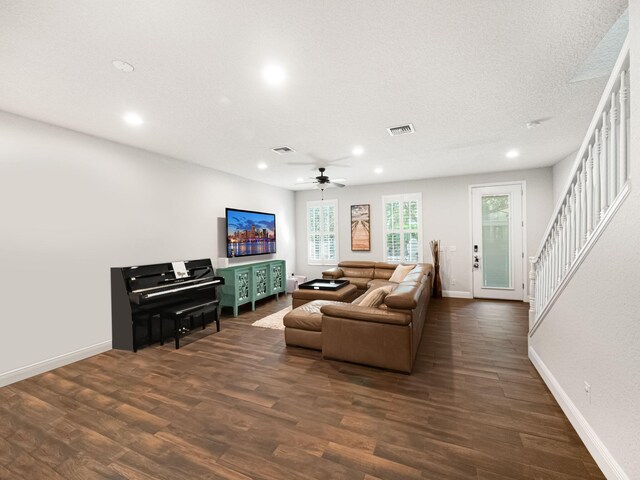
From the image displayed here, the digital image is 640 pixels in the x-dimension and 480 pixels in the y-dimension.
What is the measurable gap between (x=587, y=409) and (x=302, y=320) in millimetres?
2647

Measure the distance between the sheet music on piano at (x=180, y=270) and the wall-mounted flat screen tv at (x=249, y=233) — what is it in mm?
1001

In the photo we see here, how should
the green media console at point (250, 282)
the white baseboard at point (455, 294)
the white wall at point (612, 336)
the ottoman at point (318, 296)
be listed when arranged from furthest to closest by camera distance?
the white baseboard at point (455, 294), the green media console at point (250, 282), the ottoman at point (318, 296), the white wall at point (612, 336)

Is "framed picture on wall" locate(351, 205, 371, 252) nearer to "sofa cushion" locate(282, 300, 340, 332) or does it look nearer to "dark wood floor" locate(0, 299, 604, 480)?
"sofa cushion" locate(282, 300, 340, 332)

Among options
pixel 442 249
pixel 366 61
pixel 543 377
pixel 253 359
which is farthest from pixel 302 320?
pixel 442 249

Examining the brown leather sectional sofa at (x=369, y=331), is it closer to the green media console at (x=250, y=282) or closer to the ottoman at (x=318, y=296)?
the ottoman at (x=318, y=296)

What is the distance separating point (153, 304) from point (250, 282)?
191 centimetres

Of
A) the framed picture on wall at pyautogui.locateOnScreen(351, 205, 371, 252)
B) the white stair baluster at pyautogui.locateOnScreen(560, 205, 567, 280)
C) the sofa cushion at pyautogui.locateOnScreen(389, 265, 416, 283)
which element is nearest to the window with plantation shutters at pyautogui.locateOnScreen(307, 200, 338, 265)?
the framed picture on wall at pyautogui.locateOnScreen(351, 205, 371, 252)

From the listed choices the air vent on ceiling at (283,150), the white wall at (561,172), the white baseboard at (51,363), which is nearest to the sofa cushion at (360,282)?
Result: the air vent on ceiling at (283,150)

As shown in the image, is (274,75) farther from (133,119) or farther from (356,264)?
(356,264)

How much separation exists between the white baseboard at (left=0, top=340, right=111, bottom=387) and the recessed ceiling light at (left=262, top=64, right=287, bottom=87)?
3.90 m

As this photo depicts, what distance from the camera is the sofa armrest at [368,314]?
9.20 ft

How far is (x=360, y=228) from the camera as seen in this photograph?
7207 mm

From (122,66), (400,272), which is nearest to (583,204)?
(122,66)

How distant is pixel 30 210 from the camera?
2977 millimetres
